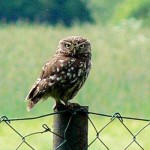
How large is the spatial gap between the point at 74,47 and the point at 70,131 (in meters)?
1.67

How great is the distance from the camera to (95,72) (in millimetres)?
15367

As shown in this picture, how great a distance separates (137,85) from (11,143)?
5135 millimetres

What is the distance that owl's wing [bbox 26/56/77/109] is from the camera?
4.67m

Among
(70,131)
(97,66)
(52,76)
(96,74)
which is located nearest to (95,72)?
(96,74)

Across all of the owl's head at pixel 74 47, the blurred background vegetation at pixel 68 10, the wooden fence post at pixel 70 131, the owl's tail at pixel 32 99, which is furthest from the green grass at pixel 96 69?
the blurred background vegetation at pixel 68 10

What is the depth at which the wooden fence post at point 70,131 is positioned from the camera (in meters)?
3.77

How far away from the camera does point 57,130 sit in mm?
3773

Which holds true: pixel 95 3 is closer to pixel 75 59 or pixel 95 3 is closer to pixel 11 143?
pixel 11 143

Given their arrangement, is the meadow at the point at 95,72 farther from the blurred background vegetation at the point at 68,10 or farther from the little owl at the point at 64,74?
the blurred background vegetation at the point at 68,10

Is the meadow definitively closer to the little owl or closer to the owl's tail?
the little owl

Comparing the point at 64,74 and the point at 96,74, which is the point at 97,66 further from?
the point at 64,74

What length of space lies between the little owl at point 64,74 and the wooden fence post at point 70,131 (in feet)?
2.41

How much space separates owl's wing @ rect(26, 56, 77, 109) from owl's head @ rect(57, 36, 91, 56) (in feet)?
0.33

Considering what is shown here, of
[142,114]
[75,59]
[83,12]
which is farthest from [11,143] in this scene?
[83,12]
